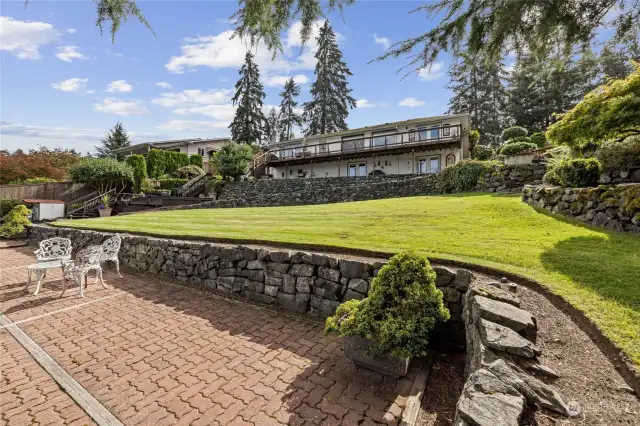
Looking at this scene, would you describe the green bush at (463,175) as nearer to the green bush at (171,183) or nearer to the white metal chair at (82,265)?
the white metal chair at (82,265)

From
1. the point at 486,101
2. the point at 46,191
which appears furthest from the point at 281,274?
the point at 486,101

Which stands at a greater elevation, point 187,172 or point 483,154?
point 483,154

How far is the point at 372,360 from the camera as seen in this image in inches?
141

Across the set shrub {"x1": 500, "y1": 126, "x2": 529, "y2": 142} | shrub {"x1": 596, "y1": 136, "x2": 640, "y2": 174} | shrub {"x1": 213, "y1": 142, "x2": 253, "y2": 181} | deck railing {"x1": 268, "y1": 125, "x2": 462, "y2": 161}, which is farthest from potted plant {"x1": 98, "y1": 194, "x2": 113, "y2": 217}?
shrub {"x1": 500, "y1": 126, "x2": 529, "y2": 142}

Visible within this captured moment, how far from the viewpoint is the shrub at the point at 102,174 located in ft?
76.4

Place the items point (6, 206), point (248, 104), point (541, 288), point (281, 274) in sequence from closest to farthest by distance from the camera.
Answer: point (541, 288) → point (281, 274) → point (6, 206) → point (248, 104)

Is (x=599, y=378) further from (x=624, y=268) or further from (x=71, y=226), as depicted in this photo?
(x=71, y=226)

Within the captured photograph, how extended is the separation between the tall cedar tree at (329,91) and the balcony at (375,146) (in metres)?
14.8

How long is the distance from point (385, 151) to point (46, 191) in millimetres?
26829

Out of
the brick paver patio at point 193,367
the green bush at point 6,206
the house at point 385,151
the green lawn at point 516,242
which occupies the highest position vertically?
the house at point 385,151

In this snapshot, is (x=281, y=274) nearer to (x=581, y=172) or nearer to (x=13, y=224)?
(x=581, y=172)

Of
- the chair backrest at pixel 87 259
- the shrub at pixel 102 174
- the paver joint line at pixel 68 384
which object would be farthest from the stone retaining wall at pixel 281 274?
the shrub at pixel 102 174

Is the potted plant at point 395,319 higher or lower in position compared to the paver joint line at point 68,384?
higher

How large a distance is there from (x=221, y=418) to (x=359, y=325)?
5.86 ft
